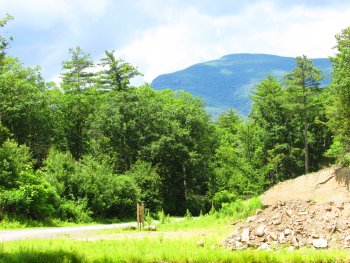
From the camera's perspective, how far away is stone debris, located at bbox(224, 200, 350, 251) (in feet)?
48.4

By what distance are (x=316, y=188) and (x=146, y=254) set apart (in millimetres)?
14635

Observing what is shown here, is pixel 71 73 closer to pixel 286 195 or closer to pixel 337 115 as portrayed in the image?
pixel 337 115

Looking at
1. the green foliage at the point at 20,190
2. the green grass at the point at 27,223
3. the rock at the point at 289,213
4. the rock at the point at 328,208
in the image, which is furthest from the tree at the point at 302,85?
the rock at the point at 289,213

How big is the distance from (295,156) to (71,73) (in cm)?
3334

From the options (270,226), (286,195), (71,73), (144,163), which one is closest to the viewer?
(270,226)

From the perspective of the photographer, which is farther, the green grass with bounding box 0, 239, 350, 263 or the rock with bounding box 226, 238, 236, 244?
the rock with bounding box 226, 238, 236, 244

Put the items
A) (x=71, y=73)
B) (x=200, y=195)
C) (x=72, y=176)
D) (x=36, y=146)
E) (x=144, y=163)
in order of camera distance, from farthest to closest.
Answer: (x=71, y=73), (x=200, y=195), (x=36, y=146), (x=144, y=163), (x=72, y=176)

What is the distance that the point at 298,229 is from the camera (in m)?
15.5

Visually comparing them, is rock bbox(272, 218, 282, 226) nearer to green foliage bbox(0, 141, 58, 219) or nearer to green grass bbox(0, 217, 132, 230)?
green grass bbox(0, 217, 132, 230)

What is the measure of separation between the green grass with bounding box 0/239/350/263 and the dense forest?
739 inches

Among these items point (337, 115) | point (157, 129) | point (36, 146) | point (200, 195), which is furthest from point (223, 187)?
point (36, 146)

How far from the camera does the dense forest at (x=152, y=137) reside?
37.6 meters

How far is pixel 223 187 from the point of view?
51531mm

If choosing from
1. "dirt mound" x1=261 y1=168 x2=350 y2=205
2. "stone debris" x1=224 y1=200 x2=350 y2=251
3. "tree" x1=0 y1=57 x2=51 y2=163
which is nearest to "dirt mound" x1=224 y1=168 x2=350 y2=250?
"stone debris" x1=224 y1=200 x2=350 y2=251
